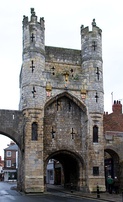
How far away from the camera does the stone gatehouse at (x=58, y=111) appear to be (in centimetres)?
2905

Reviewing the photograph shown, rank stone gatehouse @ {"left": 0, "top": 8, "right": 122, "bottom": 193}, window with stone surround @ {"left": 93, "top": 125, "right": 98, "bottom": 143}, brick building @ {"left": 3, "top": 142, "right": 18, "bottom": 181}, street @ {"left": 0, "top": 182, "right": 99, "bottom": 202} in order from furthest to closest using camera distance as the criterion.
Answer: brick building @ {"left": 3, "top": 142, "right": 18, "bottom": 181} < window with stone surround @ {"left": 93, "top": 125, "right": 98, "bottom": 143} < stone gatehouse @ {"left": 0, "top": 8, "right": 122, "bottom": 193} < street @ {"left": 0, "top": 182, "right": 99, "bottom": 202}

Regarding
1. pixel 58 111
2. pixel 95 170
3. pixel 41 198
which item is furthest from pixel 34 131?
pixel 41 198

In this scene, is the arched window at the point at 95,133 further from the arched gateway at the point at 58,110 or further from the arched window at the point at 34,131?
the arched window at the point at 34,131

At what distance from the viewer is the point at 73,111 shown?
103ft

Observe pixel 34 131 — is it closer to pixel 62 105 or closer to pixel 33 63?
pixel 62 105

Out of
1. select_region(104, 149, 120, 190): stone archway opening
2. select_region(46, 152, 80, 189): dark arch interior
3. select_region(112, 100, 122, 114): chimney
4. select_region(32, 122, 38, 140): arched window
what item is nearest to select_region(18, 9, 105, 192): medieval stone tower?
select_region(32, 122, 38, 140): arched window

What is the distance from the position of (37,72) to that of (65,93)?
3051 mm

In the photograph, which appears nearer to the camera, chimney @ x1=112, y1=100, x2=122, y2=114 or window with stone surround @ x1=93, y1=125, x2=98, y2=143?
window with stone surround @ x1=93, y1=125, x2=98, y2=143

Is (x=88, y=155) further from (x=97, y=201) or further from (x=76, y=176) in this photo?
(x=97, y=201)

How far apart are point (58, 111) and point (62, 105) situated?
26.5 inches

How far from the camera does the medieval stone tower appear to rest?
2914cm

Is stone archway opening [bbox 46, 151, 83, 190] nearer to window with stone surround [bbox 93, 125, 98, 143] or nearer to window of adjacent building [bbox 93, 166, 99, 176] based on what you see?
window of adjacent building [bbox 93, 166, 99, 176]

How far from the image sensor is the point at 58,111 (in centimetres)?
3102

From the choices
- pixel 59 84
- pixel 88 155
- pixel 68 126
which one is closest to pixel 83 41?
pixel 59 84
